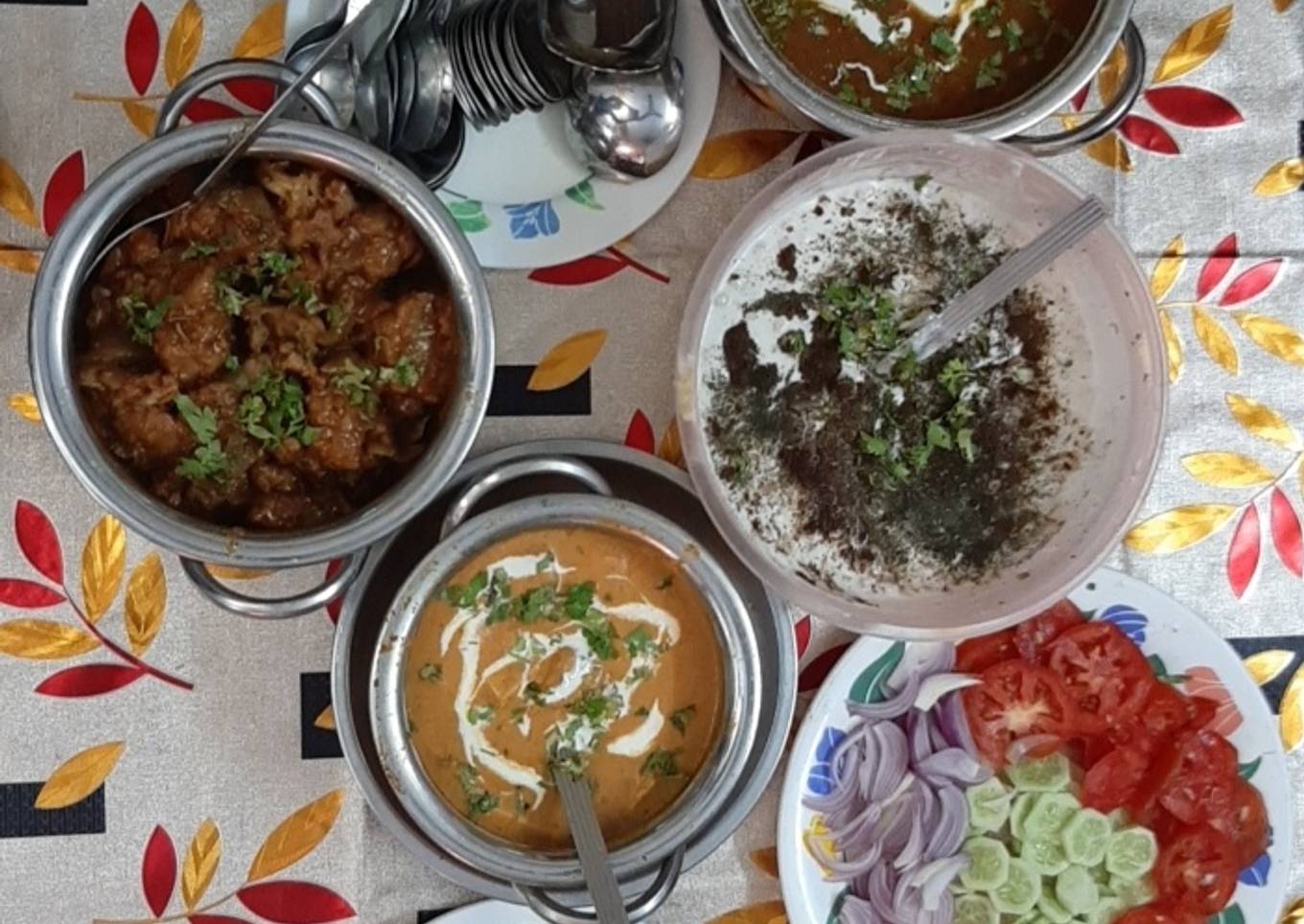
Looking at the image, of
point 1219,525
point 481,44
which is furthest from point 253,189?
point 1219,525

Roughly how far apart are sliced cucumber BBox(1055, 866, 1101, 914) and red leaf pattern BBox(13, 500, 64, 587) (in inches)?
41.6

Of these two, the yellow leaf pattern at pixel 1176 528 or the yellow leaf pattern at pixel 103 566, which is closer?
the yellow leaf pattern at pixel 103 566

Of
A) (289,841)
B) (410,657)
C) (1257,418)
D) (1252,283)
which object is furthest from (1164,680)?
(289,841)

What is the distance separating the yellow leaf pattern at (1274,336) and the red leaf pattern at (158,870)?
1.23 metres

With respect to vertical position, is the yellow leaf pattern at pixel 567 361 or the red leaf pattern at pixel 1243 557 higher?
the yellow leaf pattern at pixel 567 361

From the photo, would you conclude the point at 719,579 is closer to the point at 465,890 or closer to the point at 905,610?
the point at 905,610

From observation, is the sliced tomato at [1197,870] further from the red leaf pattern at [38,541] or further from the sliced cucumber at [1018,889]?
the red leaf pattern at [38,541]

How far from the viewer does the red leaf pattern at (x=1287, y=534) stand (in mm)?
1381

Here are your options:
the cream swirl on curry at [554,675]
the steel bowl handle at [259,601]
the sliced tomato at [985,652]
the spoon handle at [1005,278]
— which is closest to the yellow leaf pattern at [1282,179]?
the spoon handle at [1005,278]

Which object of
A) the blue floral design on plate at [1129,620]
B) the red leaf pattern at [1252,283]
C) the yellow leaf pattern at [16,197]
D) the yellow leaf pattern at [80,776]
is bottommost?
the yellow leaf pattern at [80,776]

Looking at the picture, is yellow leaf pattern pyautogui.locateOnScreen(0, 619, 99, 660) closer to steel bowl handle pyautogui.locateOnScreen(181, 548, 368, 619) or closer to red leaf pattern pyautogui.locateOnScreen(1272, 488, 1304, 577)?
steel bowl handle pyautogui.locateOnScreen(181, 548, 368, 619)

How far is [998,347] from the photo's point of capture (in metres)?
1.27

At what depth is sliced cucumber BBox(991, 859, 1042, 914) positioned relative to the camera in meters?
1.32

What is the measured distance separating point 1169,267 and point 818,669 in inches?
22.4
